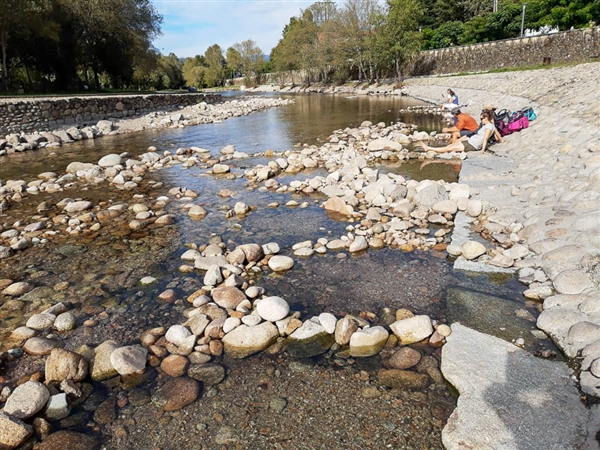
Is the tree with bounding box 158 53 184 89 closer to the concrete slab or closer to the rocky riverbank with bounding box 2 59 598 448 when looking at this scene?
the rocky riverbank with bounding box 2 59 598 448

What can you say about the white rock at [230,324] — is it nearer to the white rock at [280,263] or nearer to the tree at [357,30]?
the white rock at [280,263]

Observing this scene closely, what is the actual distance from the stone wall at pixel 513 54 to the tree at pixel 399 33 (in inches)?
170

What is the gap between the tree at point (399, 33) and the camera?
176 feet

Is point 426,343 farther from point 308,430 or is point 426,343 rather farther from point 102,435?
point 102,435

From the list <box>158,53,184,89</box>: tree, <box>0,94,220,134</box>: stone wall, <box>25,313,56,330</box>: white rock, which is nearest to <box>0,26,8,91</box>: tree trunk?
<box>0,94,220,134</box>: stone wall

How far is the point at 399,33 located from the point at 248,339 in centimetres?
5906

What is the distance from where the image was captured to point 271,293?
5.39m

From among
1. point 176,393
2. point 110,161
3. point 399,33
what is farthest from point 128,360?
point 399,33

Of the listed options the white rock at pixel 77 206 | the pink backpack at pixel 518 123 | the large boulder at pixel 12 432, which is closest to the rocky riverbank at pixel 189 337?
the large boulder at pixel 12 432

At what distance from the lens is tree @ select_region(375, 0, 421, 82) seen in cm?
5353

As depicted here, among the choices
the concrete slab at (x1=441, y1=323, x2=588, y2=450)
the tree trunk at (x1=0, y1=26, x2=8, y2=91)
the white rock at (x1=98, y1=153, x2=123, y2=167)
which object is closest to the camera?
the concrete slab at (x1=441, y1=323, x2=588, y2=450)

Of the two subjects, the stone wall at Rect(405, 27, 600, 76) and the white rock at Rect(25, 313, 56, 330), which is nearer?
the white rock at Rect(25, 313, 56, 330)

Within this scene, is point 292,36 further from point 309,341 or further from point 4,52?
point 309,341

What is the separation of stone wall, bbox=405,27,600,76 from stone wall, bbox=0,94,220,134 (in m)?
35.8
